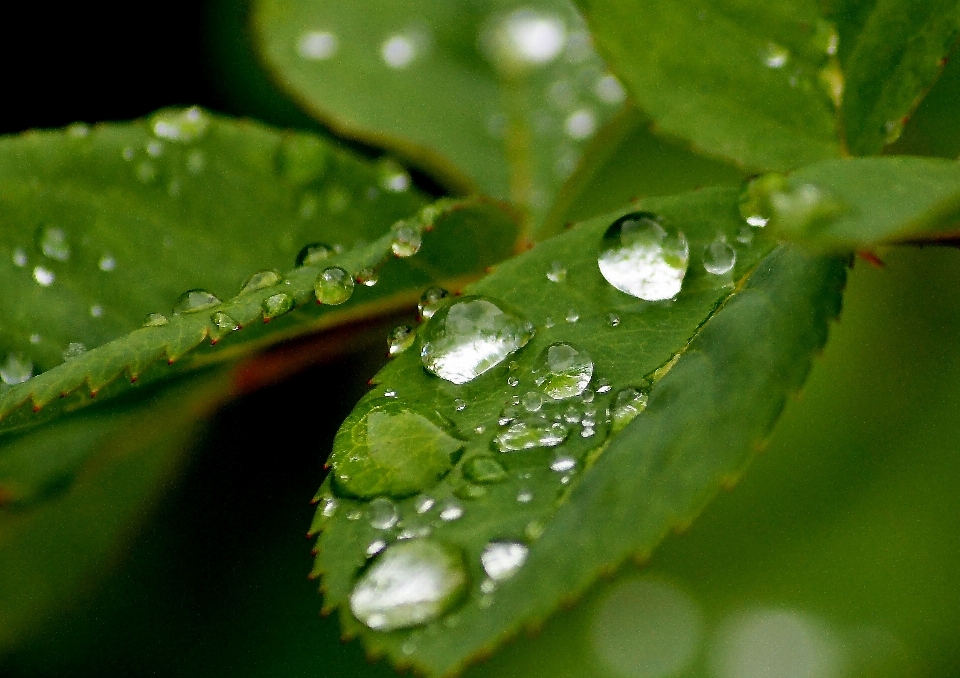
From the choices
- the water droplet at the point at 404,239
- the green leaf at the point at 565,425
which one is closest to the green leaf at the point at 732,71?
the green leaf at the point at 565,425

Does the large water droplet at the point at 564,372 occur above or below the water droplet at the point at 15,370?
above

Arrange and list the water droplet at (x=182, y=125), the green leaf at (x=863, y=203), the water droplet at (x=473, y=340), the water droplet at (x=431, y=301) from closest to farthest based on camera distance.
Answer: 1. the green leaf at (x=863, y=203)
2. the water droplet at (x=473, y=340)
3. the water droplet at (x=431, y=301)
4. the water droplet at (x=182, y=125)

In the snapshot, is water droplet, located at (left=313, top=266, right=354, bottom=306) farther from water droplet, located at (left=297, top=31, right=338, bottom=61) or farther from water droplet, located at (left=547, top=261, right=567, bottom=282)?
water droplet, located at (left=297, top=31, right=338, bottom=61)

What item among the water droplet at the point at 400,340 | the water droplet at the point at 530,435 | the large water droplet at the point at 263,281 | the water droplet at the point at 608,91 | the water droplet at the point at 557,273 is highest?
the water droplet at the point at 557,273

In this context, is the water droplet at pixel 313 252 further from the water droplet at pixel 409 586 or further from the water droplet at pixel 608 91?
the water droplet at pixel 608 91

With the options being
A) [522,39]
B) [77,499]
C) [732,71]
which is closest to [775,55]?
[732,71]

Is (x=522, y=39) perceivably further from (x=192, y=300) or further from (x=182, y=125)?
(x=192, y=300)

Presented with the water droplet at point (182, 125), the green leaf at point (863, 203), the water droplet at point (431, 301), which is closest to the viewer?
the green leaf at point (863, 203)

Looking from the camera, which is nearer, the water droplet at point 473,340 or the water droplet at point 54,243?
the water droplet at point 473,340
